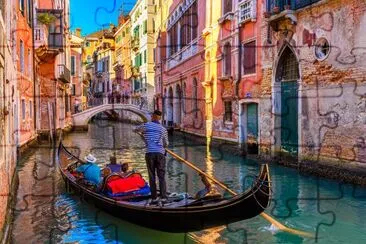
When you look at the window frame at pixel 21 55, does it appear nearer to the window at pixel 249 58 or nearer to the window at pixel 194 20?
the window at pixel 249 58

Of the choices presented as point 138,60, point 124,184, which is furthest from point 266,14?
point 138,60

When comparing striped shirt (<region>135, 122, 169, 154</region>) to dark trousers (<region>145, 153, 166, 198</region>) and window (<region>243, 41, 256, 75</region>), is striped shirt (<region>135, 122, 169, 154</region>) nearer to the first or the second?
dark trousers (<region>145, 153, 166, 198</region>)

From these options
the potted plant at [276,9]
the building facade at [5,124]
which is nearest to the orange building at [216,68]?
the potted plant at [276,9]

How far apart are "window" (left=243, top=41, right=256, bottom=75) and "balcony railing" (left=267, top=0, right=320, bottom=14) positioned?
50.0 inches

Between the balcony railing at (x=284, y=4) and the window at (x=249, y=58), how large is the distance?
1.27 metres

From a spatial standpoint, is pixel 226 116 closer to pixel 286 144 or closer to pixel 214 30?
pixel 214 30

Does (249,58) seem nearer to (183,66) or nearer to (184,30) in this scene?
(183,66)

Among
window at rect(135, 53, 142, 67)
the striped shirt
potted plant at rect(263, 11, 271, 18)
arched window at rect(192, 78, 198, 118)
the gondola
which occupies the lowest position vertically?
the gondola

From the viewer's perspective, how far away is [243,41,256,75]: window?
10953 millimetres

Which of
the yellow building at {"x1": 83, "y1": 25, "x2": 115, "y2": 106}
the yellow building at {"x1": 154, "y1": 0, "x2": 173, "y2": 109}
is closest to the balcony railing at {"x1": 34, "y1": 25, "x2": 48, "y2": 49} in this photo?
the yellow building at {"x1": 154, "y1": 0, "x2": 173, "y2": 109}

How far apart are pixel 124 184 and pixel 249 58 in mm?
6459

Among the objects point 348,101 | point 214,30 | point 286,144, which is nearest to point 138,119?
point 214,30

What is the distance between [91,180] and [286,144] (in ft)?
14.8

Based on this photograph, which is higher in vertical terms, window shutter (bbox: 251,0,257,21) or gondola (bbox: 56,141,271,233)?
Answer: window shutter (bbox: 251,0,257,21)
